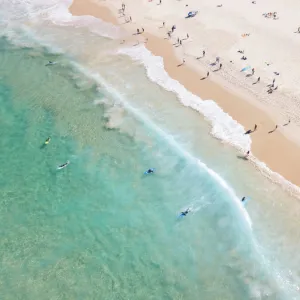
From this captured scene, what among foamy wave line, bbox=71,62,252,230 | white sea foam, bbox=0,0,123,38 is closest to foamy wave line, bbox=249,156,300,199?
foamy wave line, bbox=71,62,252,230

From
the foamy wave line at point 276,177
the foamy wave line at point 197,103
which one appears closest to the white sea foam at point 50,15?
the foamy wave line at point 197,103

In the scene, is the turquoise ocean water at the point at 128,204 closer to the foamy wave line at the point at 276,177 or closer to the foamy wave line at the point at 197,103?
the foamy wave line at the point at 276,177

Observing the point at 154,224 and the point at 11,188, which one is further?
the point at 11,188

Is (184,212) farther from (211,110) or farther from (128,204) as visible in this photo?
(211,110)

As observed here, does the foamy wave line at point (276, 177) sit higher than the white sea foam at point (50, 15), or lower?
lower

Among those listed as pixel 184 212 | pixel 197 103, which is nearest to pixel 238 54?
pixel 197 103

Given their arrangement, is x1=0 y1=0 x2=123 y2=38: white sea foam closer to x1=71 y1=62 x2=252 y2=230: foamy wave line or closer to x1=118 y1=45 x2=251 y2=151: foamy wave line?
x1=118 y1=45 x2=251 y2=151: foamy wave line

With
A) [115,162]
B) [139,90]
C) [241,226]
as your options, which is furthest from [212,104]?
[241,226]

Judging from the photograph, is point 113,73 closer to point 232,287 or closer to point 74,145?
point 74,145
